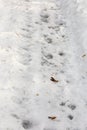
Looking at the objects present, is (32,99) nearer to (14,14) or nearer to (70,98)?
(70,98)

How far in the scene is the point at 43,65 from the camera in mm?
4062

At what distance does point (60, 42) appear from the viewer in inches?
181

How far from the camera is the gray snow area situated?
3.32 meters

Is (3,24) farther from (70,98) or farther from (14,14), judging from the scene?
(70,98)

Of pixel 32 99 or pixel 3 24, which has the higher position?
pixel 3 24

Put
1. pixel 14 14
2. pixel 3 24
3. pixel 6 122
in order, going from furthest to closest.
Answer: pixel 14 14 → pixel 3 24 → pixel 6 122

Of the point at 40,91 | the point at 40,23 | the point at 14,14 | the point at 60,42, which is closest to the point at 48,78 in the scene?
the point at 40,91

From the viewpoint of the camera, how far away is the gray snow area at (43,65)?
10.9 ft

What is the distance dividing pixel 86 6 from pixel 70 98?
2239 mm

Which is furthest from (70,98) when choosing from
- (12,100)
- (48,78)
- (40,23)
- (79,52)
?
(40,23)

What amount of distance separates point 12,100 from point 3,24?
1770mm

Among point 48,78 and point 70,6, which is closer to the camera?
point 48,78

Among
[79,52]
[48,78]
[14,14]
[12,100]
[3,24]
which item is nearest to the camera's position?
[12,100]

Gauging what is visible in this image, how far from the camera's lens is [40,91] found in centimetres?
365
